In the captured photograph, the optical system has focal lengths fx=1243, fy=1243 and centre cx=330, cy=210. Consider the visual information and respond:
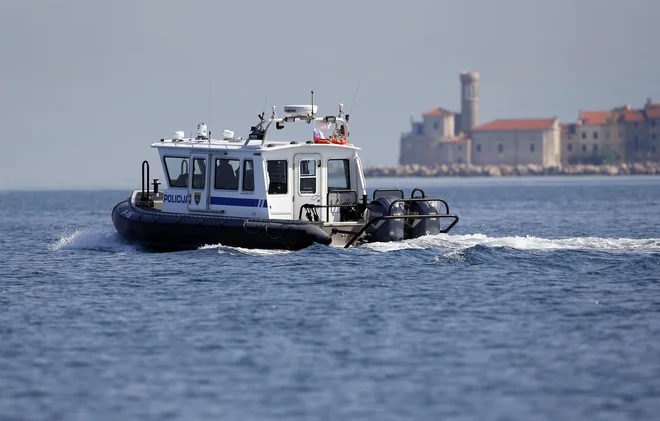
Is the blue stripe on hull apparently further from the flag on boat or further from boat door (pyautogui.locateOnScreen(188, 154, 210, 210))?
the flag on boat

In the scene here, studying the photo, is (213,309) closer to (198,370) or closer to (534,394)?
(198,370)

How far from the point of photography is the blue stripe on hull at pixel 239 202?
81.8ft

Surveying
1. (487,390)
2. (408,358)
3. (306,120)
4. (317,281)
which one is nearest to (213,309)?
(317,281)

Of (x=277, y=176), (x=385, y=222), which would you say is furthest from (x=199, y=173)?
(x=385, y=222)

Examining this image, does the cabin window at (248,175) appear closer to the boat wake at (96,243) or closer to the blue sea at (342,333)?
the blue sea at (342,333)

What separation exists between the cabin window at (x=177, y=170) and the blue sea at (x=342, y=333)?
5.67 feet

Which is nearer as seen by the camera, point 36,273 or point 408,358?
point 408,358

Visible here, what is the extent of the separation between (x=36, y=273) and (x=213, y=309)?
6.86 metres

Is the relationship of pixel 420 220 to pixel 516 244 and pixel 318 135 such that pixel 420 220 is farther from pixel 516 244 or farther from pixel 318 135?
pixel 318 135

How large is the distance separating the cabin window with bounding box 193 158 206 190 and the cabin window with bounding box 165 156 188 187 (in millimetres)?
271

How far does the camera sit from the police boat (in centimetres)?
2463

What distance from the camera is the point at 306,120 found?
26.2 m

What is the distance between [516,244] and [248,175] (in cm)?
562

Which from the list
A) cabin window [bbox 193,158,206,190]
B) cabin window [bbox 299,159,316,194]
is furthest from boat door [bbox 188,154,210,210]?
cabin window [bbox 299,159,316,194]
